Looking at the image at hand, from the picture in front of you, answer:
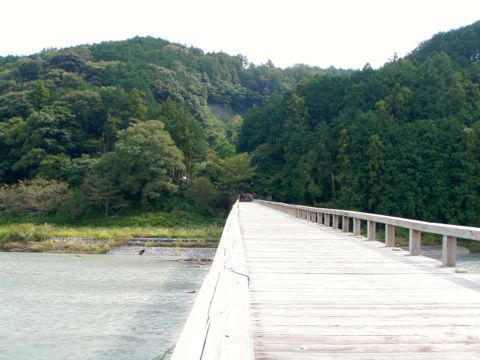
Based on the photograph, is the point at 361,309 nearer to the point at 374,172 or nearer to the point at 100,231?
the point at 100,231

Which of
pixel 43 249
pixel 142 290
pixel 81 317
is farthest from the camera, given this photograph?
pixel 43 249

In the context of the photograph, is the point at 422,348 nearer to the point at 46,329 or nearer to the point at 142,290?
the point at 46,329

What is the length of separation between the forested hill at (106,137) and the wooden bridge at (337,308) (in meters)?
39.9

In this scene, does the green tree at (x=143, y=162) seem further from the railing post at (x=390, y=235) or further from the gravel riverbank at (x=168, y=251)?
the railing post at (x=390, y=235)

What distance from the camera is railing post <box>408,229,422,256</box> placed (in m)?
A: 6.86

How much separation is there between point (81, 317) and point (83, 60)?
75.1 meters

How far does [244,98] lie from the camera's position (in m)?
106

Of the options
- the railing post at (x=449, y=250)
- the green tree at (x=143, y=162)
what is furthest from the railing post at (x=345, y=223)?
the green tree at (x=143, y=162)

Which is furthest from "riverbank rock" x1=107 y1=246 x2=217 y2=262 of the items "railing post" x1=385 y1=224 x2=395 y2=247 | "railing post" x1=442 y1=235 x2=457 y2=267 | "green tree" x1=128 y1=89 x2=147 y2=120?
"green tree" x1=128 y1=89 x2=147 y2=120

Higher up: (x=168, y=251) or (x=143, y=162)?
(x=143, y=162)

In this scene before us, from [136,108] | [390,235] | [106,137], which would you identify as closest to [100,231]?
[106,137]

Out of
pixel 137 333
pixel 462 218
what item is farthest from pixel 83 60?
pixel 137 333

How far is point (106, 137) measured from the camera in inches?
2165

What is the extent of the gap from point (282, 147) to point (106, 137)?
1881cm
